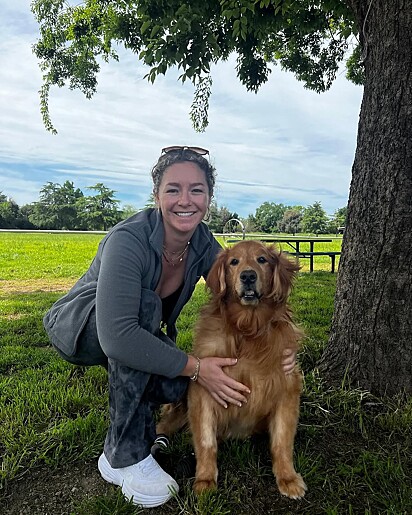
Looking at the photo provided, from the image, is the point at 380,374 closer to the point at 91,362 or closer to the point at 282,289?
the point at 282,289

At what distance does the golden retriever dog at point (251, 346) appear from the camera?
2291 mm

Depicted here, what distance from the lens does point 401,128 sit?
281cm

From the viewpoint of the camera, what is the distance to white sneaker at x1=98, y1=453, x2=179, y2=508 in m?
2.04

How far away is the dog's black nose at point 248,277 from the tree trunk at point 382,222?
978 mm

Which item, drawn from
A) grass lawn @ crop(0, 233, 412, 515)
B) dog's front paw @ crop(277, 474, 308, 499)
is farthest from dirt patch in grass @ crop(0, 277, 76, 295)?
dog's front paw @ crop(277, 474, 308, 499)

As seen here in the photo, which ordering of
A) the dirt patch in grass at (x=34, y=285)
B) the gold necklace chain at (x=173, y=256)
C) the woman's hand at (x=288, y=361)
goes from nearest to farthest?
1. the woman's hand at (x=288, y=361)
2. the gold necklace chain at (x=173, y=256)
3. the dirt patch in grass at (x=34, y=285)

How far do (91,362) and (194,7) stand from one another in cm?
373

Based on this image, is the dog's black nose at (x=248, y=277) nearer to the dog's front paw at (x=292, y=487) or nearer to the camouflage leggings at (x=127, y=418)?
the camouflage leggings at (x=127, y=418)

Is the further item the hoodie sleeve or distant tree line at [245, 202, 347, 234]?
distant tree line at [245, 202, 347, 234]

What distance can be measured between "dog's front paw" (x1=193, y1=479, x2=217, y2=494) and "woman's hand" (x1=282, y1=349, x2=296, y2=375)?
646 mm

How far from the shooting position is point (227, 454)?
240 centimetres

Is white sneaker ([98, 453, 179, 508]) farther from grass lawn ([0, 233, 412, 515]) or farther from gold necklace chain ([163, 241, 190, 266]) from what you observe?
gold necklace chain ([163, 241, 190, 266])

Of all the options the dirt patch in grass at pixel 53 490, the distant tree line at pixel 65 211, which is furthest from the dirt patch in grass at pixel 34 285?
the distant tree line at pixel 65 211

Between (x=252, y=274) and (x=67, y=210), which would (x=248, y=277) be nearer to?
(x=252, y=274)
